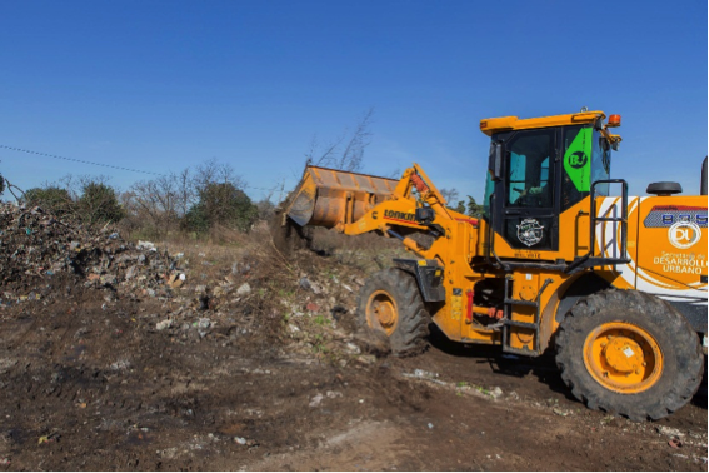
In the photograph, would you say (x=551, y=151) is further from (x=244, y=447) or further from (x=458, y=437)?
(x=244, y=447)

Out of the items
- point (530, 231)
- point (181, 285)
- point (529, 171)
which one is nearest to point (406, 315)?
point (530, 231)

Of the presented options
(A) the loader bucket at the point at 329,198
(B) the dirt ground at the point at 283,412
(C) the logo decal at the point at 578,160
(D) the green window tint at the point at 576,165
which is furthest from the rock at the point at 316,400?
(A) the loader bucket at the point at 329,198

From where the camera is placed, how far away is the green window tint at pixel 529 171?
6211 mm

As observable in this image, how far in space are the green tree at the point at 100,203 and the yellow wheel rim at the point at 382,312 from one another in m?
12.6

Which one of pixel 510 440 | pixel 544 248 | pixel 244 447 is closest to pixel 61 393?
pixel 244 447

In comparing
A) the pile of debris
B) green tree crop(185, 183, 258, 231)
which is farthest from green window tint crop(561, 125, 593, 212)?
green tree crop(185, 183, 258, 231)

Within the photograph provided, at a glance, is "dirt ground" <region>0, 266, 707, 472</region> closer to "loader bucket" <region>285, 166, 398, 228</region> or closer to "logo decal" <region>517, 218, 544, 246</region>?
"logo decal" <region>517, 218, 544, 246</region>

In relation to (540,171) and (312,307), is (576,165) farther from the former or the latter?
(312,307)

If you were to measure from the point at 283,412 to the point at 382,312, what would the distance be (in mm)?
2799

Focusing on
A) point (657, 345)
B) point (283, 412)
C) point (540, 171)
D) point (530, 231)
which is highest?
point (540, 171)

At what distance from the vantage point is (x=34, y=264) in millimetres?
9648

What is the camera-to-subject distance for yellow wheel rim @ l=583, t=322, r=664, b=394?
525cm

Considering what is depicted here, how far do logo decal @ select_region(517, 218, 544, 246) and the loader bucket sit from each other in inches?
135

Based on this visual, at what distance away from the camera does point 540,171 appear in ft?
20.6
